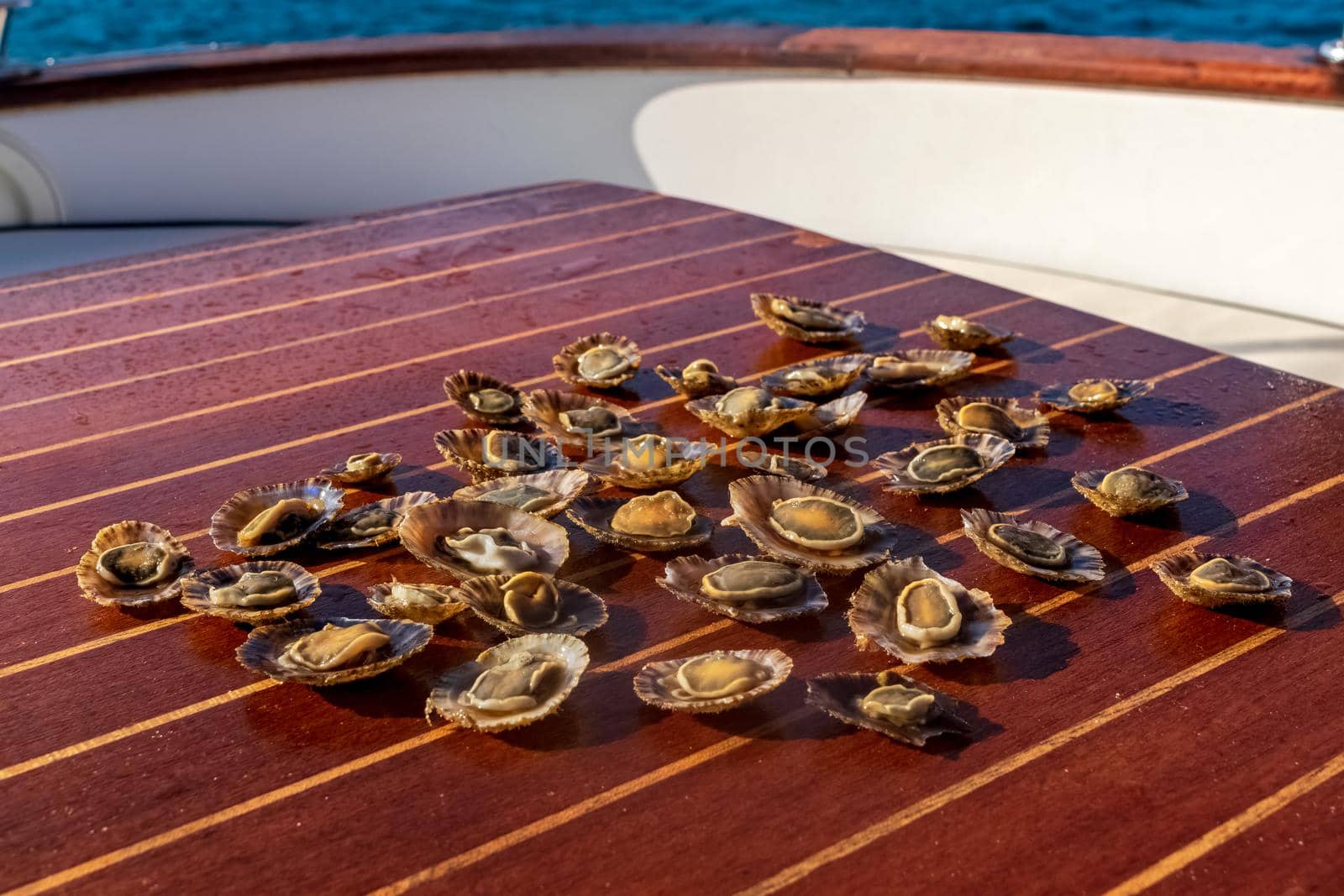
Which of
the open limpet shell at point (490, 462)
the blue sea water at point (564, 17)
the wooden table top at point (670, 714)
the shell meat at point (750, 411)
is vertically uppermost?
the shell meat at point (750, 411)

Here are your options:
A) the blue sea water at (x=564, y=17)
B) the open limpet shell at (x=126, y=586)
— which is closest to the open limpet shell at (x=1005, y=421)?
the open limpet shell at (x=126, y=586)

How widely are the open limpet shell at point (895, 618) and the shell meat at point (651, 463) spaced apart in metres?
0.24

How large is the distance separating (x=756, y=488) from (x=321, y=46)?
7.39 ft

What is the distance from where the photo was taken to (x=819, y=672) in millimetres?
914

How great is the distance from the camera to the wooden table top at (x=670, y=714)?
2.45 feet

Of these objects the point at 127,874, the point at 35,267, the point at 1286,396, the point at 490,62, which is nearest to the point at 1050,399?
the point at 1286,396

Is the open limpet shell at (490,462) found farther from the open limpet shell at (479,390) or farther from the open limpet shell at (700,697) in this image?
the open limpet shell at (700,697)

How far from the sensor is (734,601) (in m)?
0.98

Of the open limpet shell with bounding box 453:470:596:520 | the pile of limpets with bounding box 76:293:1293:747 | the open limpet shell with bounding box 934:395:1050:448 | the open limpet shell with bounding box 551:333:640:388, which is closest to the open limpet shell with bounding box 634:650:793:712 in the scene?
the pile of limpets with bounding box 76:293:1293:747

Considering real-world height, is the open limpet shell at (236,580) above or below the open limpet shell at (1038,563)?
above

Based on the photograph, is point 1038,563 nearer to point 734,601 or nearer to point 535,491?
point 734,601

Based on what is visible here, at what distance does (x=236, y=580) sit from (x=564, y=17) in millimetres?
13727

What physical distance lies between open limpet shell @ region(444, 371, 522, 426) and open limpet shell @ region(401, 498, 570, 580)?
0.26 meters

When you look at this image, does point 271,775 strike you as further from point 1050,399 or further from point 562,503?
point 1050,399
